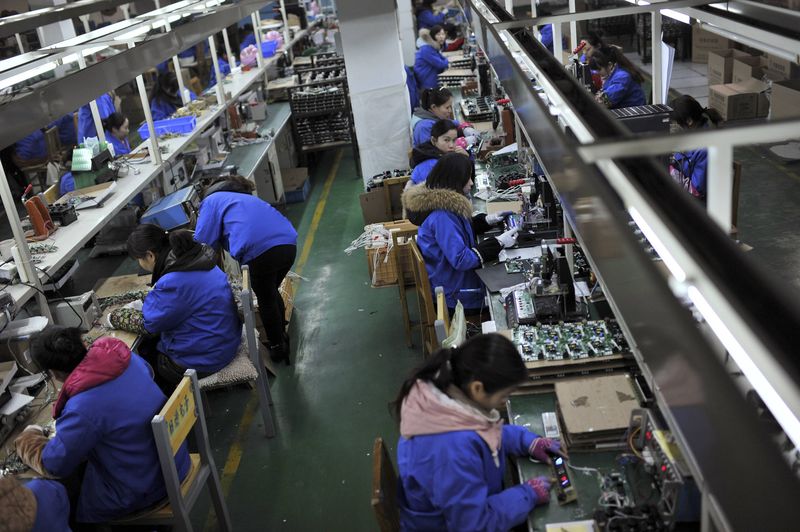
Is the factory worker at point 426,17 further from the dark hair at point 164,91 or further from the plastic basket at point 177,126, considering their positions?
the plastic basket at point 177,126

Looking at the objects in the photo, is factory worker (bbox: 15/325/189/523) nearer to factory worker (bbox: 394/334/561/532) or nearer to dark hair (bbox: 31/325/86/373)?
dark hair (bbox: 31/325/86/373)

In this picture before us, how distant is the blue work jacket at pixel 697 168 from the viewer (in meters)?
4.99

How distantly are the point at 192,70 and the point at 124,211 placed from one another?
8.51m

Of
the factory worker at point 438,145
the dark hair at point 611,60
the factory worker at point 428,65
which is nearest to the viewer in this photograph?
the factory worker at point 438,145

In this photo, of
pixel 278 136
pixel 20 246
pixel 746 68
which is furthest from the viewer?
pixel 746 68

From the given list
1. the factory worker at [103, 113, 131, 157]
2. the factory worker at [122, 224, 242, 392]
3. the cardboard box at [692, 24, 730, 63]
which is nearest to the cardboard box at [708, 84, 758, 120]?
the cardboard box at [692, 24, 730, 63]

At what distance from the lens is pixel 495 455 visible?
276cm

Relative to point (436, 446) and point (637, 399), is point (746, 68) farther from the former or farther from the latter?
point (436, 446)

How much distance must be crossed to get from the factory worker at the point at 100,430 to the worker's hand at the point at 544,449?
5.62ft

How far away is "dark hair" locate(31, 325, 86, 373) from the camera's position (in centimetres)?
340

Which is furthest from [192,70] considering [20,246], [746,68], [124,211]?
[20,246]

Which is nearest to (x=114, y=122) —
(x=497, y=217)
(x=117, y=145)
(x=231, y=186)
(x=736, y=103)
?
(x=117, y=145)

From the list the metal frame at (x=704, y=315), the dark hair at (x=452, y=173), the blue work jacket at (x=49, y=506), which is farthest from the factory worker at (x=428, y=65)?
the metal frame at (x=704, y=315)

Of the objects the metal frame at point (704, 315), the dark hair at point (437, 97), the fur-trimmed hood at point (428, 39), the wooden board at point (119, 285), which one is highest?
the metal frame at point (704, 315)
